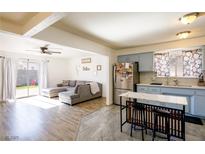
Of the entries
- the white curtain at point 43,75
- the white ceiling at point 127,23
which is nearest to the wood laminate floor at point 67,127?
the white ceiling at point 127,23

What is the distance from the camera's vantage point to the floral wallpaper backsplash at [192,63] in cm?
361

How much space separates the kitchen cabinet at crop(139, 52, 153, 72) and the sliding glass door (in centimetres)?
594

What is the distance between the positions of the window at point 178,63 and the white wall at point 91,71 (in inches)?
98.7

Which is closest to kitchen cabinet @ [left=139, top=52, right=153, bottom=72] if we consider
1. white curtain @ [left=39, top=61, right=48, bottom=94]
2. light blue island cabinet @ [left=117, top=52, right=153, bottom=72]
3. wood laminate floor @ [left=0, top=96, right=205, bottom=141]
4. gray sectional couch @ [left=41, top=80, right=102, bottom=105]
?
light blue island cabinet @ [left=117, top=52, right=153, bottom=72]

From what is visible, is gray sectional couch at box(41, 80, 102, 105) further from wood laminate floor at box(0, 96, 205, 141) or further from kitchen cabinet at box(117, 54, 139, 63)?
kitchen cabinet at box(117, 54, 139, 63)

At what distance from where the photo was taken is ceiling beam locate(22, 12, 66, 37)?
1.55 metres

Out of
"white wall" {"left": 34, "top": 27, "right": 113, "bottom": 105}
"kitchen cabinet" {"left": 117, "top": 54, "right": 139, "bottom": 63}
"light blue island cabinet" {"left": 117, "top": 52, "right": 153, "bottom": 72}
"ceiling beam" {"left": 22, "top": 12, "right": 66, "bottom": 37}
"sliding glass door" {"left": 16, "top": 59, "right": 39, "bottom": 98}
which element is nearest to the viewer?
"ceiling beam" {"left": 22, "top": 12, "right": 66, "bottom": 37}

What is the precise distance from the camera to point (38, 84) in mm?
6965

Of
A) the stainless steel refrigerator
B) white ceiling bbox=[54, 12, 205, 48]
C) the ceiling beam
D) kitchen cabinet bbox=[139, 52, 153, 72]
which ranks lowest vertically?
the stainless steel refrigerator

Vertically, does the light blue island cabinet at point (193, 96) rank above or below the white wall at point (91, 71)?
below

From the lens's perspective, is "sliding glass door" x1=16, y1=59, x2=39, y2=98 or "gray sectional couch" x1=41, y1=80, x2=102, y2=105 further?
"sliding glass door" x1=16, y1=59, x2=39, y2=98

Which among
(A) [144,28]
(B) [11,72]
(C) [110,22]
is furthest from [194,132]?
(B) [11,72]

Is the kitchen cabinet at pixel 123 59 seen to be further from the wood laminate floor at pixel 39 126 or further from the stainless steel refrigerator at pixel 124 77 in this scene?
the wood laminate floor at pixel 39 126
